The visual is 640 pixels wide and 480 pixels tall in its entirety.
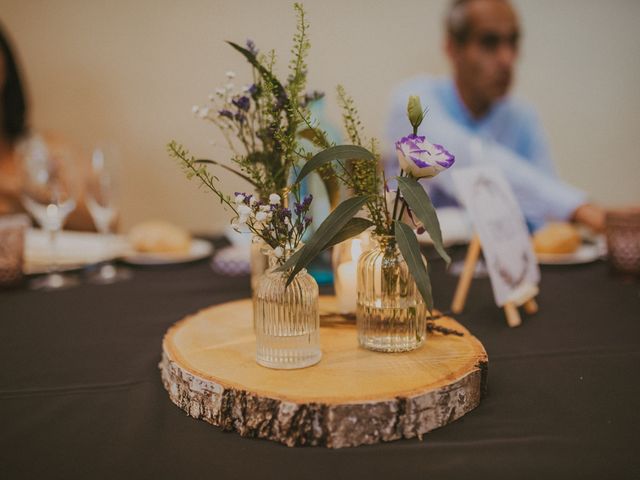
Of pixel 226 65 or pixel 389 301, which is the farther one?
pixel 226 65

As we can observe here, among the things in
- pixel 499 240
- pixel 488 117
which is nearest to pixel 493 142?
pixel 488 117

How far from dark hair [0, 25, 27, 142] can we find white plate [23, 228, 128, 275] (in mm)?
1414

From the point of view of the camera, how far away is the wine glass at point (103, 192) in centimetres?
146

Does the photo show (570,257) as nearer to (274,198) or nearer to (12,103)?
(274,198)

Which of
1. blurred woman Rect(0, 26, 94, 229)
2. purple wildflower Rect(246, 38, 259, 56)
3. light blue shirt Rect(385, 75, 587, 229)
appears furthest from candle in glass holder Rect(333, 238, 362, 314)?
blurred woman Rect(0, 26, 94, 229)

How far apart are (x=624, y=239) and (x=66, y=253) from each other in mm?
1496

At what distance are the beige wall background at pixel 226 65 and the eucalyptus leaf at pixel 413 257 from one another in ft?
8.34

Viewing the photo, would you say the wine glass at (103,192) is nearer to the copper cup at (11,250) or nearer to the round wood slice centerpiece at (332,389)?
the copper cup at (11,250)

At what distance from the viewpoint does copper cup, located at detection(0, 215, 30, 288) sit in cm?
130

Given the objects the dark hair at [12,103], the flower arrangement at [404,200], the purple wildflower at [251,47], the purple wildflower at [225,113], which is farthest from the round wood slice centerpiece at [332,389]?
the dark hair at [12,103]

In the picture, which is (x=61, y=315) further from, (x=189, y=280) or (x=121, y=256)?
(x=121, y=256)

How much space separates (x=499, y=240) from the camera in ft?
3.61

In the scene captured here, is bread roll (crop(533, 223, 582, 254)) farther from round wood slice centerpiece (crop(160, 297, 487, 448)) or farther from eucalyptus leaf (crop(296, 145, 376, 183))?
eucalyptus leaf (crop(296, 145, 376, 183))

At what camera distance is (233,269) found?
1491mm
